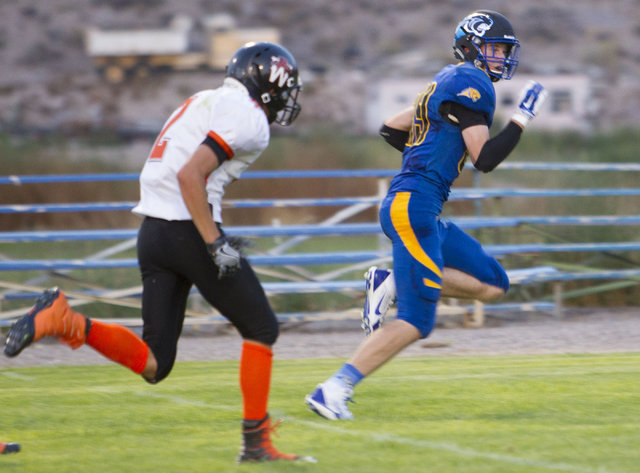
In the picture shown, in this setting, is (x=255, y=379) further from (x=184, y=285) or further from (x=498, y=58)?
(x=498, y=58)

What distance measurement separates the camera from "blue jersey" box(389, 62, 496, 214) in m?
5.55

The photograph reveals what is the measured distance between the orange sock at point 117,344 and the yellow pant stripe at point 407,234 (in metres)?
1.47

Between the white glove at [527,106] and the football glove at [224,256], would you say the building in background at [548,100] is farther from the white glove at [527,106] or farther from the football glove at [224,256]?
the football glove at [224,256]

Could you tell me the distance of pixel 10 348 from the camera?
4.62m

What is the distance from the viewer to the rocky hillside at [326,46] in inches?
2992

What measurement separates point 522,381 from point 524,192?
4.88 m

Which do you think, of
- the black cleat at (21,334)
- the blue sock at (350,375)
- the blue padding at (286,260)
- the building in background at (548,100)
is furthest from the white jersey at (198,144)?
the building in background at (548,100)

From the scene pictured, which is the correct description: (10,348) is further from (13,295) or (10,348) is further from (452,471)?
(13,295)

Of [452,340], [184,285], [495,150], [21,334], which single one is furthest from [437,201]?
[452,340]

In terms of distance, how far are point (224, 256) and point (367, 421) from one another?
1.46 meters

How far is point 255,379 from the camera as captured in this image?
454cm

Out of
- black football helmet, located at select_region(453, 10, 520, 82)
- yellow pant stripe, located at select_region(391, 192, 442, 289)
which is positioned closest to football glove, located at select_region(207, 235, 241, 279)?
yellow pant stripe, located at select_region(391, 192, 442, 289)

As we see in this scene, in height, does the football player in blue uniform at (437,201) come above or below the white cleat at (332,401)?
above

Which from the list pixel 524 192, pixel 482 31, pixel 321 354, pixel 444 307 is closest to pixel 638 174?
pixel 524 192
